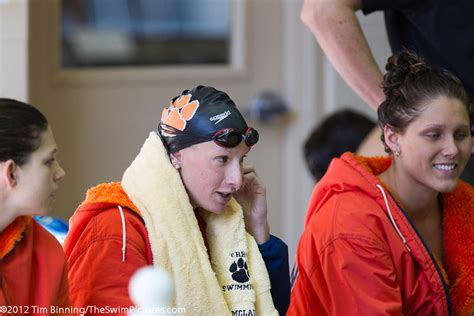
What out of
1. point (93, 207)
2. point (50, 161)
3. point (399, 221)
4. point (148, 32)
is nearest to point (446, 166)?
point (399, 221)

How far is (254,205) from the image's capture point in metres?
1.88

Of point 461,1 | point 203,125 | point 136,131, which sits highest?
point 461,1

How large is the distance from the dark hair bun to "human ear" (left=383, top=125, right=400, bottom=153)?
78 millimetres

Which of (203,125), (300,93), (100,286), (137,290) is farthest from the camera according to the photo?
(300,93)

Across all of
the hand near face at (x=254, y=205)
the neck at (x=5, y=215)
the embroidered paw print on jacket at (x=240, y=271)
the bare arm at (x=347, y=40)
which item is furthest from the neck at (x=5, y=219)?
the bare arm at (x=347, y=40)

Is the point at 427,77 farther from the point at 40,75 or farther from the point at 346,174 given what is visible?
the point at 40,75

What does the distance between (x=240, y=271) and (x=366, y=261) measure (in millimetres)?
284

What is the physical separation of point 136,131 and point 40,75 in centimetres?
44

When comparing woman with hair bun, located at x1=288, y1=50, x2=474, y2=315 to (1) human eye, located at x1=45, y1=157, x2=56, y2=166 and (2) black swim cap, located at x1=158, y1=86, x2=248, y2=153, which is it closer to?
(2) black swim cap, located at x1=158, y1=86, x2=248, y2=153

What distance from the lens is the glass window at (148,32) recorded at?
3.41 meters

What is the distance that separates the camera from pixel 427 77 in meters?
1.98

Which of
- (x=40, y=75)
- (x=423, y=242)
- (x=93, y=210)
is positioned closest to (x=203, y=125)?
(x=93, y=210)

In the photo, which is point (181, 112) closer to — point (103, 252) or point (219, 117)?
point (219, 117)

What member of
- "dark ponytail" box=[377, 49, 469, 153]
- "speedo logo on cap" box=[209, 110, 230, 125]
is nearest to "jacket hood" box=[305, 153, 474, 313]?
"dark ponytail" box=[377, 49, 469, 153]
